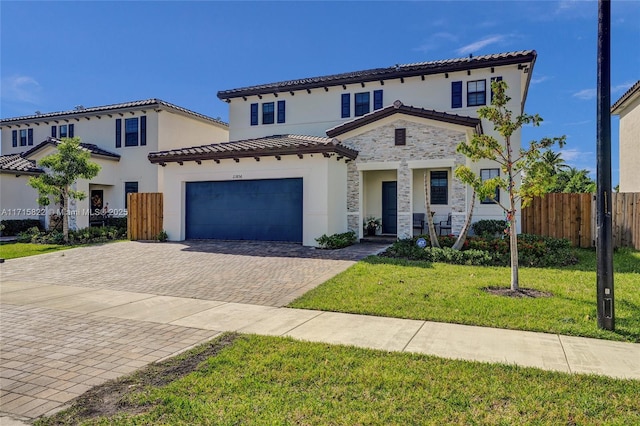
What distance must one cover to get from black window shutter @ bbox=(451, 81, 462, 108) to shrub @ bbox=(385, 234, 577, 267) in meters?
8.69

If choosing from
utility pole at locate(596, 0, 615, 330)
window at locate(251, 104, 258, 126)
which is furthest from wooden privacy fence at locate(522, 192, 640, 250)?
window at locate(251, 104, 258, 126)

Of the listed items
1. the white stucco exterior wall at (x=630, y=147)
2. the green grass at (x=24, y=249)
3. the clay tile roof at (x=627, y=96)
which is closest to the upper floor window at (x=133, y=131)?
the green grass at (x=24, y=249)

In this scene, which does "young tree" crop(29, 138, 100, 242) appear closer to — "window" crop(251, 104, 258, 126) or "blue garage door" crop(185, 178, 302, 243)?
"blue garage door" crop(185, 178, 302, 243)

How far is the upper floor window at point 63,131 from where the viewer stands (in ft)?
88.8

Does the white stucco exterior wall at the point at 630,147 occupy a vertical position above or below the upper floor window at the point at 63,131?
below

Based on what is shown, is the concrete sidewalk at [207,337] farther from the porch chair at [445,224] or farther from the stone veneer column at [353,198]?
the porch chair at [445,224]

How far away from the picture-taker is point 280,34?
1705 centimetres

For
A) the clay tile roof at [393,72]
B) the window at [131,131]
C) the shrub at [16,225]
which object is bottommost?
the shrub at [16,225]

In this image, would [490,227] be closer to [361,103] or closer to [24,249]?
[361,103]

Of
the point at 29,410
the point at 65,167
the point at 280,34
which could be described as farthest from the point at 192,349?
the point at 65,167

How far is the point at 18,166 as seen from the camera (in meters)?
24.3

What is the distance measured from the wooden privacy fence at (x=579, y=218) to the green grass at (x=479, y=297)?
4.34 m

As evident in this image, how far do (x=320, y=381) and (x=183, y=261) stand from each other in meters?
9.76

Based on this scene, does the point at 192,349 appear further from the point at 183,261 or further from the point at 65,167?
the point at 65,167
